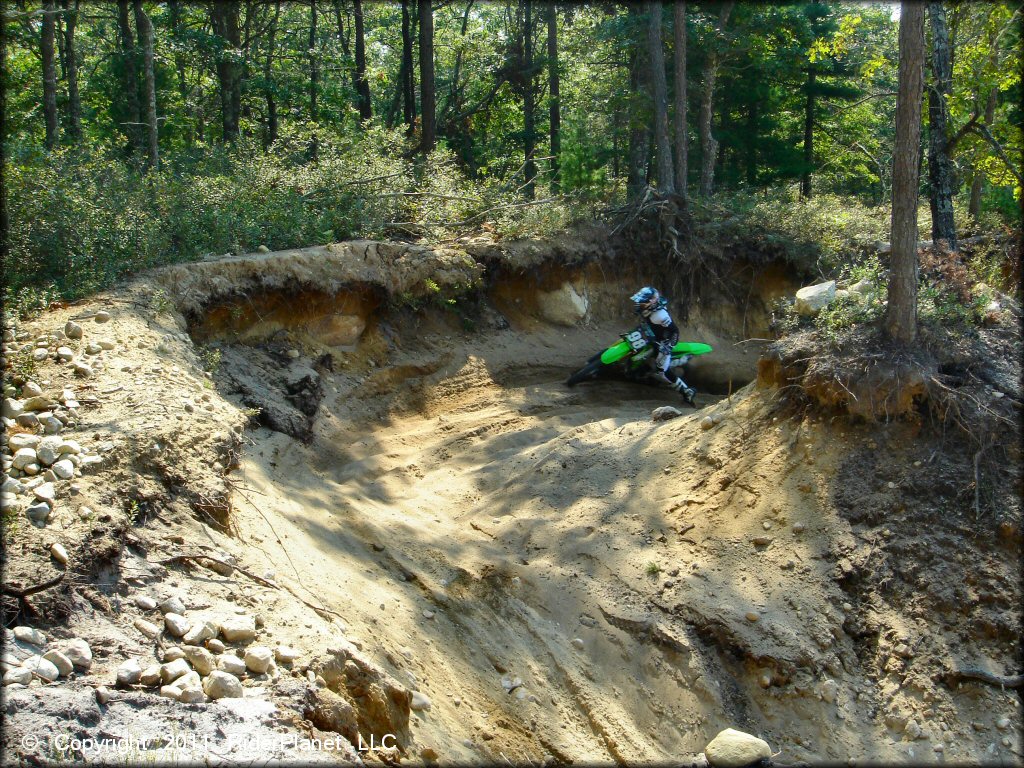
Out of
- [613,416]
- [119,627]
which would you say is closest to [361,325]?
[613,416]

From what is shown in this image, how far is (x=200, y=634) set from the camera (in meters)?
4.29

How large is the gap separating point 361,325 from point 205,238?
259 cm

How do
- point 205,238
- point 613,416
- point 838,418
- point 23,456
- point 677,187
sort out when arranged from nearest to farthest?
point 23,456, point 838,418, point 205,238, point 613,416, point 677,187

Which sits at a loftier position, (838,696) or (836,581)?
(836,581)

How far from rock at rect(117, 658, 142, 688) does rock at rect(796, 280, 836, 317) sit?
23.3 feet

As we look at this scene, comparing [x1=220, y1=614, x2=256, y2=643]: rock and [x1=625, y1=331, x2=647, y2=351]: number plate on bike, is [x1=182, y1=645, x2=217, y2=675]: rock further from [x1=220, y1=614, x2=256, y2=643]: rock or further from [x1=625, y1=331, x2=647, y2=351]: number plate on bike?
[x1=625, y1=331, x2=647, y2=351]: number plate on bike

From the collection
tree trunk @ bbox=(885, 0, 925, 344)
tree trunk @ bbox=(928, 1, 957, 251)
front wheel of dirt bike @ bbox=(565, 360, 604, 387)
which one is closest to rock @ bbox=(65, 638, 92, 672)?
tree trunk @ bbox=(885, 0, 925, 344)

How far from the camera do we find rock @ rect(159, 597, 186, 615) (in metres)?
4.51

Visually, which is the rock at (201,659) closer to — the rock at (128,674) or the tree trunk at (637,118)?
the rock at (128,674)

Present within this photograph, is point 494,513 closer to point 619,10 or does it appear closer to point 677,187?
point 677,187

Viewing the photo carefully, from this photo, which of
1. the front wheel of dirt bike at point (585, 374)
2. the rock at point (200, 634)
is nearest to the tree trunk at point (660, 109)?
the front wheel of dirt bike at point (585, 374)

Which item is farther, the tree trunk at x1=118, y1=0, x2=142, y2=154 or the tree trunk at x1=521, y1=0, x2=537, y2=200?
the tree trunk at x1=521, y1=0, x2=537, y2=200

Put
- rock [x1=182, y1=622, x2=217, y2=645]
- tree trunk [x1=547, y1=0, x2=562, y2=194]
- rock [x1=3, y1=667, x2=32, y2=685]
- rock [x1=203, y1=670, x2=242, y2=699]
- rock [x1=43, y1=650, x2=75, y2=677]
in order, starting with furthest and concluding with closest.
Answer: tree trunk [x1=547, y1=0, x2=562, y2=194]
rock [x1=182, y1=622, x2=217, y2=645]
rock [x1=203, y1=670, x2=242, y2=699]
rock [x1=43, y1=650, x2=75, y2=677]
rock [x1=3, y1=667, x2=32, y2=685]

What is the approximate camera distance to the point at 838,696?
21.1ft
